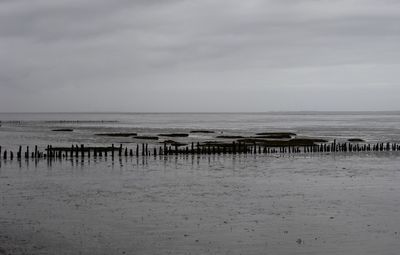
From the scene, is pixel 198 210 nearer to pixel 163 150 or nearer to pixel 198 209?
pixel 198 209

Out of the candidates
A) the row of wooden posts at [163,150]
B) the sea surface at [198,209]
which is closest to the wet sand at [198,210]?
the sea surface at [198,209]

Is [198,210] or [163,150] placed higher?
[198,210]

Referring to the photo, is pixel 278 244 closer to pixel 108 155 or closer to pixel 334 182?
pixel 334 182

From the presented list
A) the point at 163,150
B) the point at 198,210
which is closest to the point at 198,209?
the point at 198,210

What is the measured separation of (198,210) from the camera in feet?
82.5

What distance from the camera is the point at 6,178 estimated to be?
123ft

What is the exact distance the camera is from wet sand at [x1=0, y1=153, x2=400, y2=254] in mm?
18656

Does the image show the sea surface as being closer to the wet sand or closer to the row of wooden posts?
the wet sand

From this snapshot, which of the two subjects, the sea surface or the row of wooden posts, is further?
the row of wooden posts

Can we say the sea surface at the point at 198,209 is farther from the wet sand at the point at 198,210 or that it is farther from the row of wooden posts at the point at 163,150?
the row of wooden posts at the point at 163,150

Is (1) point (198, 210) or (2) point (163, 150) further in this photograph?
(2) point (163, 150)

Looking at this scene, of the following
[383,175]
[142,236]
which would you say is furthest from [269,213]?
[383,175]

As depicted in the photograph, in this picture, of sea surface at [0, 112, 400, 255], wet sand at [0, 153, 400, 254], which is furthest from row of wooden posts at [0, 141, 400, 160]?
wet sand at [0, 153, 400, 254]

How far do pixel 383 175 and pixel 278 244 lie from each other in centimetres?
2419
